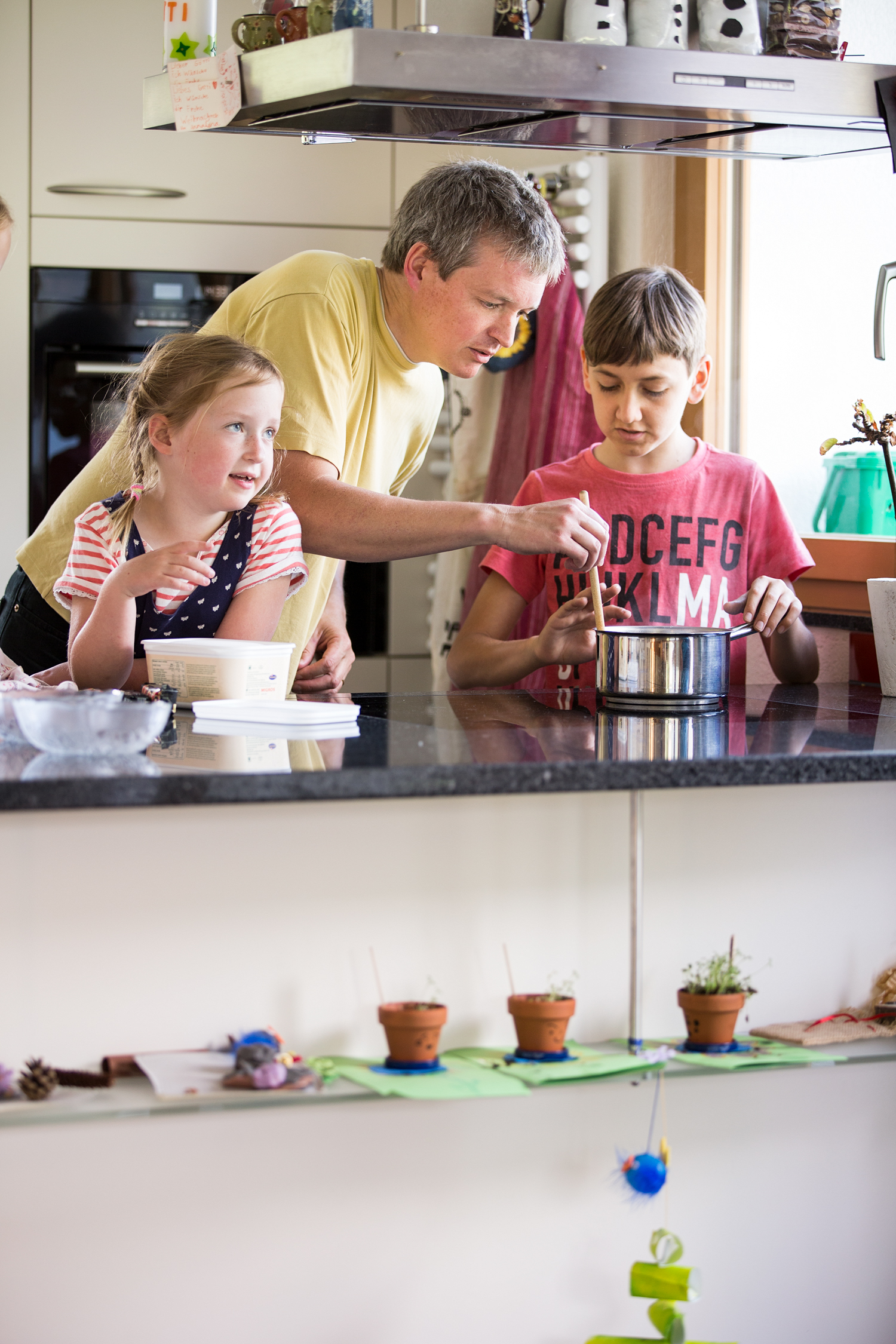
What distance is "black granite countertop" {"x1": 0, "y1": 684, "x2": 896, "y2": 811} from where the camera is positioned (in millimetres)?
1000

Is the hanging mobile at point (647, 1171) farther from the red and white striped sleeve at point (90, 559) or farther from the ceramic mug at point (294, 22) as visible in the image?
the ceramic mug at point (294, 22)

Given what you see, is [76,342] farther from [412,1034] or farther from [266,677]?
[412,1034]

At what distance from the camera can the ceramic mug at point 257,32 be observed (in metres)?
1.40

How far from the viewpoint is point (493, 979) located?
4.04 ft

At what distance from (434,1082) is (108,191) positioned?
239cm

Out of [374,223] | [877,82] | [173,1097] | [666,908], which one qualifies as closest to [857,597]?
[877,82]

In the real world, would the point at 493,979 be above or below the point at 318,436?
below

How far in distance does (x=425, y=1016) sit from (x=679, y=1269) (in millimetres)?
314

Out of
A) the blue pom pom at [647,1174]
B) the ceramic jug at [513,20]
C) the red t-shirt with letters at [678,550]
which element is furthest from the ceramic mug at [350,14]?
the blue pom pom at [647,1174]

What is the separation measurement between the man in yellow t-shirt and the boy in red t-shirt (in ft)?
0.46

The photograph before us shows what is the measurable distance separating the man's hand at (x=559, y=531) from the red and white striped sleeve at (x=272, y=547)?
0.88 feet

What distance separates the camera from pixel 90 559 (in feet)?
5.53

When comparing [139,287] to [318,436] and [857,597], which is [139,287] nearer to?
[318,436]

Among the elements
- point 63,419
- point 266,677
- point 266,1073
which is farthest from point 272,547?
point 63,419
